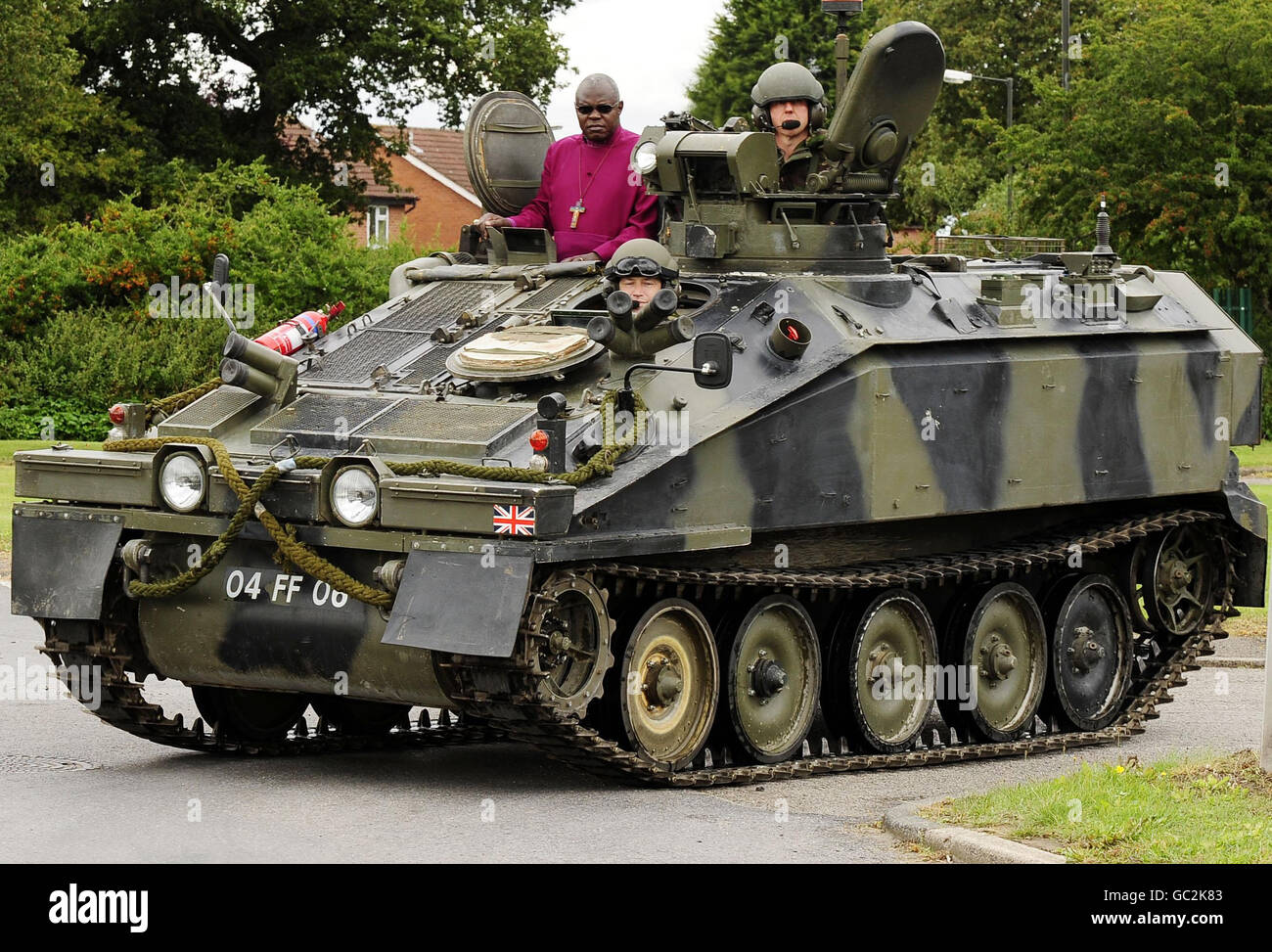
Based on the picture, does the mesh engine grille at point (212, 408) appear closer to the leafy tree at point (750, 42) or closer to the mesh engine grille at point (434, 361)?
the mesh engine grille at point (434, 361)

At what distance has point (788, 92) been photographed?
13.4 metres

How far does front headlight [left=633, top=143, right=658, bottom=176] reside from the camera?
42.5ft

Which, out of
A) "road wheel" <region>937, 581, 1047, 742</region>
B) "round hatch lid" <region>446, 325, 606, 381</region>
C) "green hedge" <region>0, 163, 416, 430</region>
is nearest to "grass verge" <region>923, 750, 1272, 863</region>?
"road wheel" <region>937, 581, 1047, 742</region>

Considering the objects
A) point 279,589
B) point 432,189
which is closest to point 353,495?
point 279,589

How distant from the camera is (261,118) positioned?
4431 cm

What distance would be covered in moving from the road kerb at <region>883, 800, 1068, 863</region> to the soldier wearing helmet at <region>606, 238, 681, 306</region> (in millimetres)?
3011

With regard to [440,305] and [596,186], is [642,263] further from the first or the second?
[596,186]

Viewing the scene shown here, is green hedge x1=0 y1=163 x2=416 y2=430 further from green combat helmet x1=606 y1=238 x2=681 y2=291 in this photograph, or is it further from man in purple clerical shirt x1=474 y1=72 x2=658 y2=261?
green combat helmet x1=606 y1=238 x2=681 y2=291

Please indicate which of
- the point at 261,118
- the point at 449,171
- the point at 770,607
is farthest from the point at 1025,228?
the point at 770,607

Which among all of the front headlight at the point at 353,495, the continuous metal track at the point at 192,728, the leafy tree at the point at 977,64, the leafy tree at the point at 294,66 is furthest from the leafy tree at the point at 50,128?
the front headlight at the point at 353,495

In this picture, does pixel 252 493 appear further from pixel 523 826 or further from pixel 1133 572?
pixel 1133 572

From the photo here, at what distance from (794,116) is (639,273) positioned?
254 centimetres

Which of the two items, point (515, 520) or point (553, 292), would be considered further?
point (553, 292)

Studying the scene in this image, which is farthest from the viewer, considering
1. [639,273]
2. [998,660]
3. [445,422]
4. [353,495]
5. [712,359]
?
Answer: [998,660]
